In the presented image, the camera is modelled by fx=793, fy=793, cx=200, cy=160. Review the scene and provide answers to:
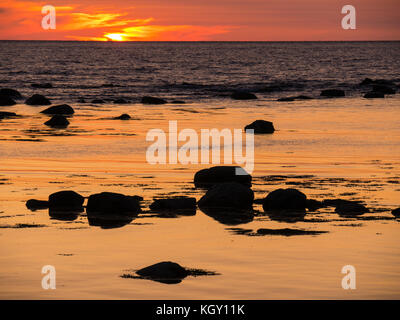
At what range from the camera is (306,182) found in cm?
1972

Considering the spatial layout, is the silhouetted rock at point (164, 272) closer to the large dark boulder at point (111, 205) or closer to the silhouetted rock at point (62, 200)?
the large dark boulder at point (111, 205)

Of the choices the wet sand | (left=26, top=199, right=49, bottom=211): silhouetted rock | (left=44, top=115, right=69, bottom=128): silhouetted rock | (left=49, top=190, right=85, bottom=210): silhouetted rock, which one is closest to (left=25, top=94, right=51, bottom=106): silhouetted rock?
(left=44, top=115, right=69, bottom=128): silhouetted rock

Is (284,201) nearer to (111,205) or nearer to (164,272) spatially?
(111,205)

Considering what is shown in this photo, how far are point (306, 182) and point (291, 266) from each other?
25.3 feet

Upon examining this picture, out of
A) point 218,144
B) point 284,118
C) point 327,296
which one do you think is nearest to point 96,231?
point 327,296

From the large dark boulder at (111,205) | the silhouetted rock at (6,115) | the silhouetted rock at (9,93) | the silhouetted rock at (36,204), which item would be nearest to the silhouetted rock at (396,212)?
the large dark boulder at (111,205)

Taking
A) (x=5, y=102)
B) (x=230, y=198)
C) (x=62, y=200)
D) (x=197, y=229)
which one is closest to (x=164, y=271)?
(x=197, y=229)

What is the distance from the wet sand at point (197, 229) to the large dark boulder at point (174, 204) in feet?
1.63

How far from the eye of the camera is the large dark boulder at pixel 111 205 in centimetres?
1628

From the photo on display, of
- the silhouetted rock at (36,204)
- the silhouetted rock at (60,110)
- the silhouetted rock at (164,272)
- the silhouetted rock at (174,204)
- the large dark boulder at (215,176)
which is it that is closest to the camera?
the silhouetted rock at (164,272)

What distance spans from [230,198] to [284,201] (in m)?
1.17

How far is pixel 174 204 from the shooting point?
16672 mm

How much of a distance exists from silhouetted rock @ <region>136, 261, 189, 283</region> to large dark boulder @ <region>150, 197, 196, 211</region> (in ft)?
15.8
